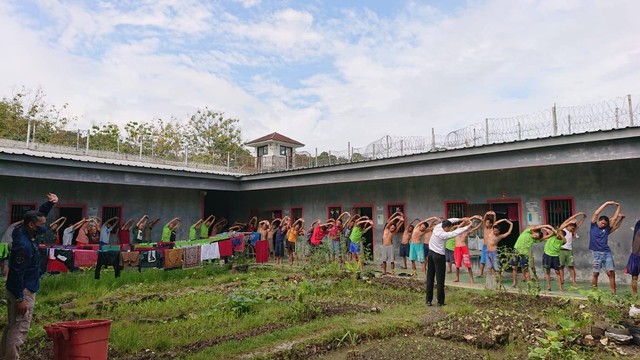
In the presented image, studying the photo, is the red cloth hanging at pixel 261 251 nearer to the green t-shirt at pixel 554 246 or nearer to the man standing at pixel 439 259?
the man standing at pixel 439 259

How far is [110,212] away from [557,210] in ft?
52.5

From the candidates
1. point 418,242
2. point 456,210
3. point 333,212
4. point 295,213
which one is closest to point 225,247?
point 333,212

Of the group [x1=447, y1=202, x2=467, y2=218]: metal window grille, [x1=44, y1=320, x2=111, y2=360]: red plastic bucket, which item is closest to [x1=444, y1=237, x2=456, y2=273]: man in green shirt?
[x1=447, y1=202, x2=467, y2=218]: metal window grille

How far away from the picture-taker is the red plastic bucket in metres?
4.39

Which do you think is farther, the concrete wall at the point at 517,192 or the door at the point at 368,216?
the door at the point at 368,216

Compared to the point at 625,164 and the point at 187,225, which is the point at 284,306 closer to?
the point at 625,164

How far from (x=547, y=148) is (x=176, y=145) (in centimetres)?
3610

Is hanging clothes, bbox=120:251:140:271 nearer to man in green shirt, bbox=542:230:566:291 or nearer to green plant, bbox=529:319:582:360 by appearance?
green plant, bbox=529:319:582:360

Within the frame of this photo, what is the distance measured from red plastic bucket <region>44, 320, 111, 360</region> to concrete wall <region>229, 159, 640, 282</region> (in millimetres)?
11716

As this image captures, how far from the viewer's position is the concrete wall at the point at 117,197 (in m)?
13.9

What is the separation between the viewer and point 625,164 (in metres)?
10.9

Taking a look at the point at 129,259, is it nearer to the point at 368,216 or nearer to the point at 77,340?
the point at 77,340

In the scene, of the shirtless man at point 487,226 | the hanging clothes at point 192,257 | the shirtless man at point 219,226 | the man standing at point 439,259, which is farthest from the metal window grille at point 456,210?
the shirtless man at point 219,226

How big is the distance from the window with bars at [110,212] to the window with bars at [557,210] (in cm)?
1546
